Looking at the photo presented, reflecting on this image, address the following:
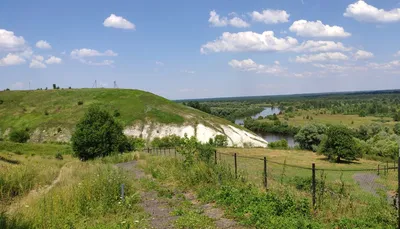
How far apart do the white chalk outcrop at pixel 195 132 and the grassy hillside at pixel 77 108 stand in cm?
248

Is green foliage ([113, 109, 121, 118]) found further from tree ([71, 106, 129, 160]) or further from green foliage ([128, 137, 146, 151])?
tree ([71, 106, 129, 160])

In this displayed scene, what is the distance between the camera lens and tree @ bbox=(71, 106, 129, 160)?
120 feet

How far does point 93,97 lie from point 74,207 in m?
91.2

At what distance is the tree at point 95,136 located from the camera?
120 feet

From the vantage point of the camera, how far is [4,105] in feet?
301

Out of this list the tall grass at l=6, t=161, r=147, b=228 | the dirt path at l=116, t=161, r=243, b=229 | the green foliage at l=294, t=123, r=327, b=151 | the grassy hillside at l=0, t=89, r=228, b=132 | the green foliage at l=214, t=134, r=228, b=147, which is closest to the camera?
the tall grass at l=6, t=161, r=147, b=228

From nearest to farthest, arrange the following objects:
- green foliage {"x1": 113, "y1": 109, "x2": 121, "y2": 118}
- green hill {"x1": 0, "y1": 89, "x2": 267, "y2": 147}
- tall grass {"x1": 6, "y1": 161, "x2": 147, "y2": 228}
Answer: tall grass {"x1": 6, "y1": 161, "x2": 147, "y2": 228}
green hill {"x1": 0, "y1": 89, "x2": 267, "y2": 147}
green foliage {"x1": 113, "y1": 109, "x2": 121, "y2": 118}

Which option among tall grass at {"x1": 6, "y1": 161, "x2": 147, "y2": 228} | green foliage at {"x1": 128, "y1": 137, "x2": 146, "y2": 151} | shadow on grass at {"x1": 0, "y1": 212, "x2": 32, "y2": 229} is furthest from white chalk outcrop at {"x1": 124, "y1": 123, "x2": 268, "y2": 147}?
shadow on grass at {"x1": 0, "y1": 212, "x2": 32, "y2": 229}

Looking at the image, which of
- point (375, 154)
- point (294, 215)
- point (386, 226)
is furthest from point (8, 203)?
point (375, 154)

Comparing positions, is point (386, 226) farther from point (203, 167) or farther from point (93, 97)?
point (93, 97)

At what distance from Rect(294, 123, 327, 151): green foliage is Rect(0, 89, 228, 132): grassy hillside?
1974 centimetres

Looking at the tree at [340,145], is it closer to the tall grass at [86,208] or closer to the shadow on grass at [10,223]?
the tall grass at [86,208]

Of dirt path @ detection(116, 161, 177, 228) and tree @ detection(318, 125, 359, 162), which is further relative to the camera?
tree @ detection(318, 125, 359, 162)

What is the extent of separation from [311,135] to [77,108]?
60581mm
